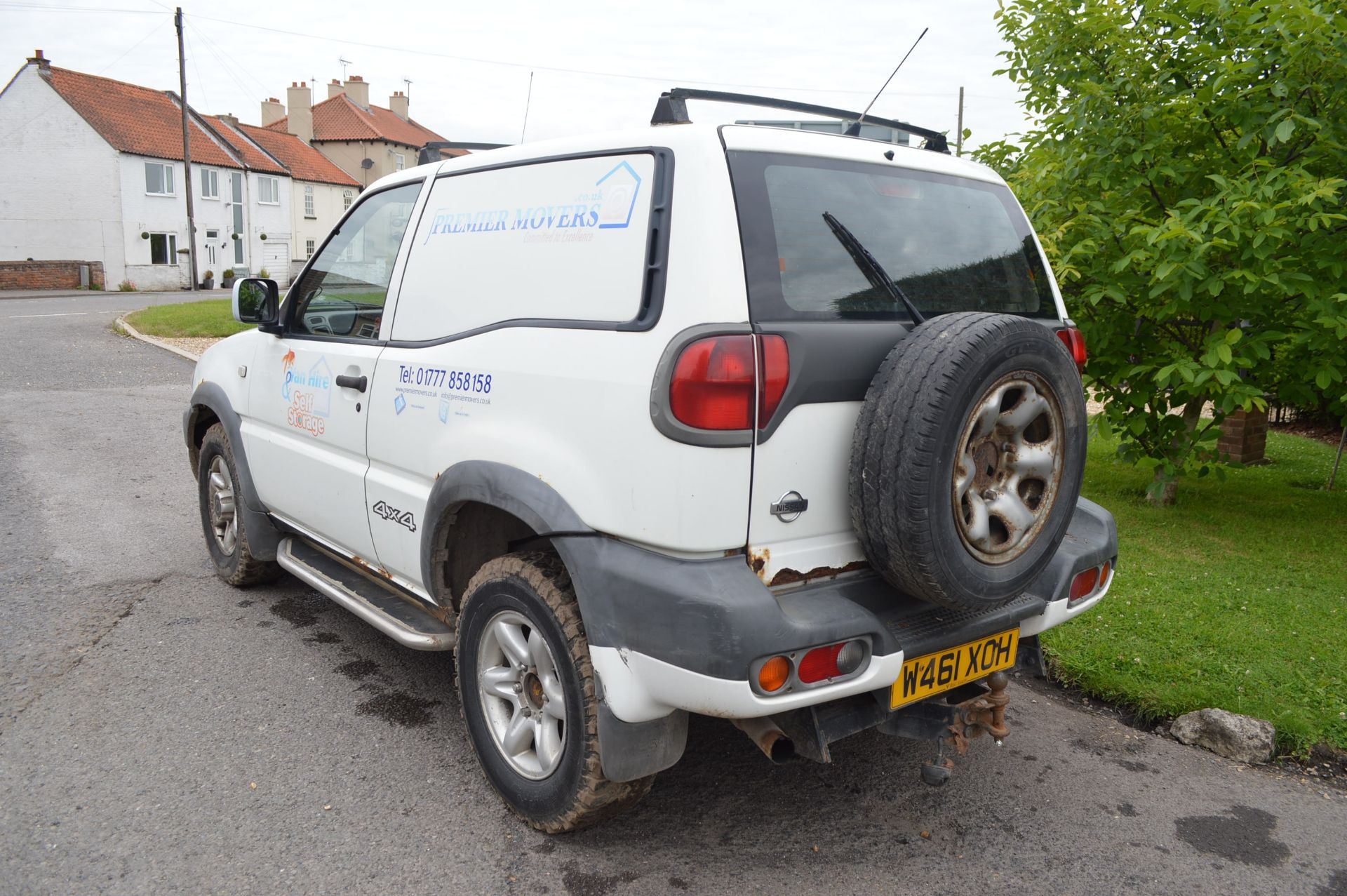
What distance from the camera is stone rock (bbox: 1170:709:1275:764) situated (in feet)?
11.9

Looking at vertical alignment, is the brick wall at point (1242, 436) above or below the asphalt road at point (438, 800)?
above

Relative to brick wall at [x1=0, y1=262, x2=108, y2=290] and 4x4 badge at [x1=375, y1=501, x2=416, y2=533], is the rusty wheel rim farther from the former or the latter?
brick wall at [x1=0, y1=262, x2=108, y2=290]

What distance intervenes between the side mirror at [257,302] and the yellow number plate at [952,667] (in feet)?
10.2

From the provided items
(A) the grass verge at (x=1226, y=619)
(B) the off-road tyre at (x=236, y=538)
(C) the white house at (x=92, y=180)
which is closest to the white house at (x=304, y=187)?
(C) the white house at (x=92, y=180)

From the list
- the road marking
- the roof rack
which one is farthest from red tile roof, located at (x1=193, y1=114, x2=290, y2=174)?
the roof rack

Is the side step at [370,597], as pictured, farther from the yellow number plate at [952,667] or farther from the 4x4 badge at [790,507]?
the yellow number plate at [952,667]

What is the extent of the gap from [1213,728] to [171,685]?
406 cm

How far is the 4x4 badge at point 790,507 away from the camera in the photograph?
2.60 meters

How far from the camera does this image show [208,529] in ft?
17.6

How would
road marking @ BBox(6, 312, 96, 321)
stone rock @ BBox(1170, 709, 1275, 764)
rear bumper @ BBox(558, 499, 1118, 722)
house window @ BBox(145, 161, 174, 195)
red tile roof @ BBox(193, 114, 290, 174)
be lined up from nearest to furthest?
rear bumper @ BBox(558, 499, 1118, 722) < stone rock @ BBox(1170, 709, 1275, 764) < road marking @ BBox(6, 312, 96, 321) < house window @ BBox(145, 161, 174, 195) < red tile roof @ BBox(193, 114, 290, 174)

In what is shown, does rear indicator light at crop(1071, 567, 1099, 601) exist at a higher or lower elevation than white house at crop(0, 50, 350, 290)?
lower

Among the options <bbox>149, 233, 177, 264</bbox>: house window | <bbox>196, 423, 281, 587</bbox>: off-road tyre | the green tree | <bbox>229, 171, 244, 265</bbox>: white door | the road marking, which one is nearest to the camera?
<bbox>196, 423, 281, 587</bbox>: off-road tyre

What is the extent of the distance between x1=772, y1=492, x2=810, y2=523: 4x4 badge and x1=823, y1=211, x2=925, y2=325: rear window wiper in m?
0.67

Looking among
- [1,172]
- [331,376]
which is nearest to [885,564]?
[331,376]
